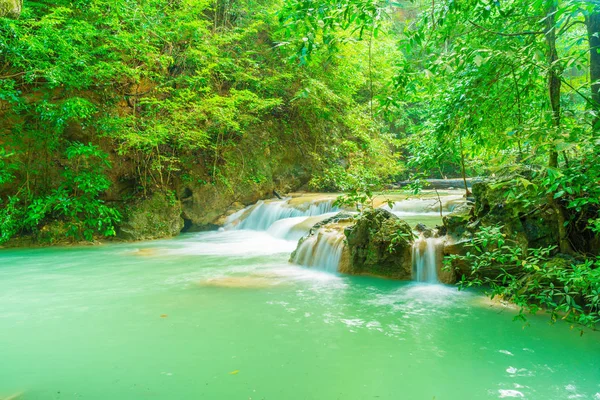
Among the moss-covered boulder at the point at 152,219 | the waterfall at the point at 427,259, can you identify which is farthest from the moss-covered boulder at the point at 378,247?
the moss-covered boulder at the point at 152,219

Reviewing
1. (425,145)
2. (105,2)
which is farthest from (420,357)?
(105,2)

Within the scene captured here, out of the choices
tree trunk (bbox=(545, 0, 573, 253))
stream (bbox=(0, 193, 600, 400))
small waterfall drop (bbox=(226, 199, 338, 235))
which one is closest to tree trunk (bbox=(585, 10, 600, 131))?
tree trunk (bbox=(545, 0, 573, 253))

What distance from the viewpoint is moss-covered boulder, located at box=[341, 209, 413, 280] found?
5.66 m

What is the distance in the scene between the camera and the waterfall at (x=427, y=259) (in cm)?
543

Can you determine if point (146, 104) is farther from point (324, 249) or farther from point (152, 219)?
point (324, 249)

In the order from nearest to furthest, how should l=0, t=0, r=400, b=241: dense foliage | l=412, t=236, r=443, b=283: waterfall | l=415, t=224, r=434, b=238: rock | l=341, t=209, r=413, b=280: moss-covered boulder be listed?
l=412, t=236, r=443, b=283: waterfall < l=341, t=209, r=413, b=280: moss-covered boulder < l=415, t=224, r=434, b=238: rock < l=0, t=0, r=400, b=241: dense foliage

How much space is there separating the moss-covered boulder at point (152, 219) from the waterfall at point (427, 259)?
7356 mm

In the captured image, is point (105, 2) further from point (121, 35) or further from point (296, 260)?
point (296, 260)

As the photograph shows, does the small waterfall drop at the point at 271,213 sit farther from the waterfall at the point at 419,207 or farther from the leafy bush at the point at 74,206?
the leafy bush at the point at 74,206

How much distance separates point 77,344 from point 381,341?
109 inches

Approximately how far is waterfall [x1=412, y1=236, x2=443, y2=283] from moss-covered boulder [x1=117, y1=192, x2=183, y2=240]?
736 cm

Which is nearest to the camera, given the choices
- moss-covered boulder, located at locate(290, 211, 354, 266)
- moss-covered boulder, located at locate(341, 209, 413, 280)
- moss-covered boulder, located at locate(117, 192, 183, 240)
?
moss-covered boulder, located at locate(341, 209, 413, 280)

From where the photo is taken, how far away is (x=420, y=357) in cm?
308

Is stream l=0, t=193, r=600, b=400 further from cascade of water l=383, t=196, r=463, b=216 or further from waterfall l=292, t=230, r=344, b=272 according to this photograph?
cascade of water l=383, t=196, r=463, b=216
